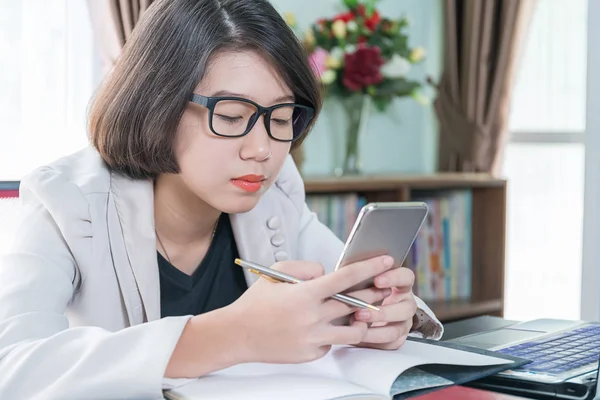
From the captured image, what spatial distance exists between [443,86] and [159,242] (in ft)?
7.46

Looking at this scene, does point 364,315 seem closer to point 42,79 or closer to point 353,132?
point 42,79

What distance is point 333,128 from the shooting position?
10.1 feet

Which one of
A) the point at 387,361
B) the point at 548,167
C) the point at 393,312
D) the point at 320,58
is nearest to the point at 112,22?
the point at 320,58

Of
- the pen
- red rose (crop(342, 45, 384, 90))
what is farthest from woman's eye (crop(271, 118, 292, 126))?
red rose (crop(342, 45, 384, 90))

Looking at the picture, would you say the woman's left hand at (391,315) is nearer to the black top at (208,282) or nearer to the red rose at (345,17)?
the black top at (208,282)

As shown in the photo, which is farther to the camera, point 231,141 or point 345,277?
point 231,141

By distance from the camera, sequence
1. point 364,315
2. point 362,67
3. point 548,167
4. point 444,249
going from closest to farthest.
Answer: point 364,315, point 362,67, point 444,249, point 548,167

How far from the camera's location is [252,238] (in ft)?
4.69

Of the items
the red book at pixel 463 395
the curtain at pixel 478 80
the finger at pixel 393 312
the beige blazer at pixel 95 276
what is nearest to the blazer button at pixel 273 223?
the beige blazer at pixel 95 276

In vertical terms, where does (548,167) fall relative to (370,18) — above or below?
below

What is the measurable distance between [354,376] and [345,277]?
112 mm

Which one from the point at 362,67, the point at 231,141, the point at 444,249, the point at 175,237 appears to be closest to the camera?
the point at 231,141

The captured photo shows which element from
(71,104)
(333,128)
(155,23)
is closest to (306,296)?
(155,23)

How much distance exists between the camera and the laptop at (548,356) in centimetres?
85
